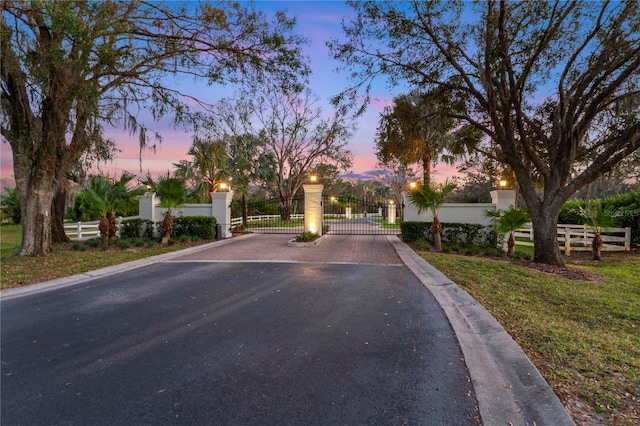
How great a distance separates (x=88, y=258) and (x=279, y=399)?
8635 mm

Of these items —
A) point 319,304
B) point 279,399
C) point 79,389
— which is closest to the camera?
point 279,399

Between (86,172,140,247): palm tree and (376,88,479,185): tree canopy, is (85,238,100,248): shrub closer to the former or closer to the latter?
(86,172,140,247): palm tree

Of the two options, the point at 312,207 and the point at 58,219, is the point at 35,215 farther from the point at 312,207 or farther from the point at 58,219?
the point at 312,207

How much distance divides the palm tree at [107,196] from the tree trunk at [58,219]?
1.66 m

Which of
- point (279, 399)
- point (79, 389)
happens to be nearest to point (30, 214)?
point (79, 389)

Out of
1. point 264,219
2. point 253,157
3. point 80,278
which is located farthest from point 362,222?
point 80,278

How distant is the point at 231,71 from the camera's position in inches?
373

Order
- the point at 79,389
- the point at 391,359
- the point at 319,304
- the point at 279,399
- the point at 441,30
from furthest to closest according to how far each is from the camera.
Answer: the point at 441,30, the point at 319,304, the point at 391,359, the point at 79,389, the point at 279,399

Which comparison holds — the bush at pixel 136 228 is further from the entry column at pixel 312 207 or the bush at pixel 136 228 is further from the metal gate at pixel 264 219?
the entry column at pixel 312 207

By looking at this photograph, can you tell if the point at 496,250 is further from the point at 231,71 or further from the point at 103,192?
the point at 103,192

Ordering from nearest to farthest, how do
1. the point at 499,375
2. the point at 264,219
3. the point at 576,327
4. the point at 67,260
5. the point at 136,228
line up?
the point at 499,375, the point at 576,327, the point at 67,260, the point at 136,228, the point at 264,219

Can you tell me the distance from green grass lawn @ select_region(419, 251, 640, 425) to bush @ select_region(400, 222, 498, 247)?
407 centimetres

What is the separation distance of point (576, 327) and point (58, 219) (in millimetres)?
14915

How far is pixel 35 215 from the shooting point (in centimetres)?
875
